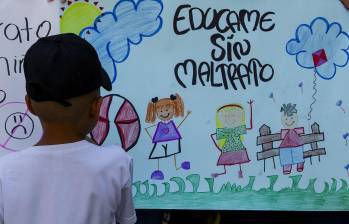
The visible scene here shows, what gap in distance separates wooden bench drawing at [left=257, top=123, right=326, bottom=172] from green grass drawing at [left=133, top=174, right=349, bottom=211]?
7 centimetres

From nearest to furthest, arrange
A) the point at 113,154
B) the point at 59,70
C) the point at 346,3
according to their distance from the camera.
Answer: the point at 59,70
the point at 113,154
the point at 346,3

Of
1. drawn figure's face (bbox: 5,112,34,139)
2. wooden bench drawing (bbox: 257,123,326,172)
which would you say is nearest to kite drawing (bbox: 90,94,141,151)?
drawn figure's face (bbox: 5,112,34,139)

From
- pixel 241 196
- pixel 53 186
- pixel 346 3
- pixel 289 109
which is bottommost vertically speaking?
pixel 241 196

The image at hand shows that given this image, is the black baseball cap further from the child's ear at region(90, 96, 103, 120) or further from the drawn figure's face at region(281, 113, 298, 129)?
the drawn figure's face at region(281, 113, 298, 129)

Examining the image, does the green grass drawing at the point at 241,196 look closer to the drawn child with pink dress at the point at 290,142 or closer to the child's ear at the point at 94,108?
the drawn child with pink dress at the point at 290,142

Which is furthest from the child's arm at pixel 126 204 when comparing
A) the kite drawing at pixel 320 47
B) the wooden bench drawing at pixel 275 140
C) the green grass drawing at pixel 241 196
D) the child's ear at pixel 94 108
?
the kite drawing at pixel 320 47

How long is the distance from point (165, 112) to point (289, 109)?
362 mm

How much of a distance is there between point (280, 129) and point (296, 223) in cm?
34

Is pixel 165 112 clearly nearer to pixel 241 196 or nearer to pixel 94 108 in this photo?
pixel 241 196

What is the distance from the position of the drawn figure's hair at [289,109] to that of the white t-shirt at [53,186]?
27.0 inches

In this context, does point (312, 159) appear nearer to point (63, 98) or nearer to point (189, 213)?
point (189, 213)

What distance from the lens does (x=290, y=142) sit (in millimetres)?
1538

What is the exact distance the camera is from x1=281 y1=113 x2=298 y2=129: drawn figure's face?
1536 mm

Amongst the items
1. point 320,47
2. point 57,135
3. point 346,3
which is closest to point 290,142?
point 320,47
